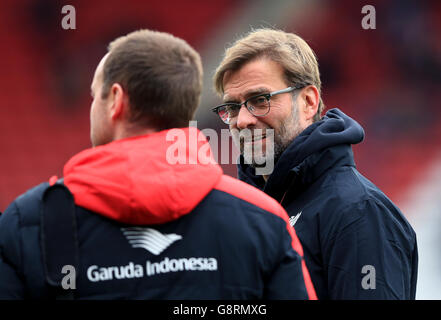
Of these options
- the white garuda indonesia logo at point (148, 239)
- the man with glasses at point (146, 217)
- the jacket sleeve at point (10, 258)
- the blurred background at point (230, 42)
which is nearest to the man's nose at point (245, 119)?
the man with glasses at point (146, 217)

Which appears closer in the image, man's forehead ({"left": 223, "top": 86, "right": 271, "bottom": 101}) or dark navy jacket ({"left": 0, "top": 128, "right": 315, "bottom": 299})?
dark navy jacket ({"left": 0, "top": 128, "right": 315, "bottom": 299})

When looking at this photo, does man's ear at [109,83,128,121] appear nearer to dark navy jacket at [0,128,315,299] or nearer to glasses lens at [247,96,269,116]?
dark navy jacket at [0,128,315,299]

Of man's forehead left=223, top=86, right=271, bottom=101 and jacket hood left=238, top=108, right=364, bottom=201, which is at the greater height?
man's forehead left=223, top=86, right=271, bottom=101

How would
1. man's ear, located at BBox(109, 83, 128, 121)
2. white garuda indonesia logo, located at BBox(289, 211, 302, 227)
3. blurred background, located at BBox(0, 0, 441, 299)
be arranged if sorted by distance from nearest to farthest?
man's ear, located at BBox(109, 83, 128, 121) → white garuda indonesia logo, located at BBox(289, 211, 302, 227) → blurred background, located at BBox(0, 0, 441, 299)

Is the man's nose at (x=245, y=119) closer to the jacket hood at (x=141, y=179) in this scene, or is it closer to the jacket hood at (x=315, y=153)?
the jacket hood at (x=315, y=153)

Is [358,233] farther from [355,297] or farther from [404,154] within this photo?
[404,154]

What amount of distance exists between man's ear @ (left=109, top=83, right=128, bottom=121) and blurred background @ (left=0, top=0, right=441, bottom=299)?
442cm

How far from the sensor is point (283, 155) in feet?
5.89

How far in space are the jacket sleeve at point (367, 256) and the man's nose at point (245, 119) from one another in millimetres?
505

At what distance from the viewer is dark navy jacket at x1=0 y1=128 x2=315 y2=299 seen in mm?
1075

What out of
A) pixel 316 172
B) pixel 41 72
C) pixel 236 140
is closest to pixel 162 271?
pixel 316 172

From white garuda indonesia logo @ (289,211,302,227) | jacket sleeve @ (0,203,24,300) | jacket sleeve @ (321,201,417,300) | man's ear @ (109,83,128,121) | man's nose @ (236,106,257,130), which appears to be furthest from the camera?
man's nose @ (236,106,257,130)

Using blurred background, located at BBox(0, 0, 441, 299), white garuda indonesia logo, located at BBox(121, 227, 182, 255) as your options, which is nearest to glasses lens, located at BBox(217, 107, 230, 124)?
white garuda indonesia logo, located at BBox(121, 227, 182, 255)

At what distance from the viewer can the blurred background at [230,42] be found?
5.80m
